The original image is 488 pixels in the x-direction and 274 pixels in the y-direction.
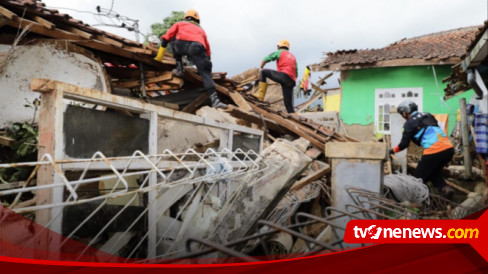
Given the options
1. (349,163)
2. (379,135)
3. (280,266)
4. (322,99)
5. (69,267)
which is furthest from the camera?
(322,99)

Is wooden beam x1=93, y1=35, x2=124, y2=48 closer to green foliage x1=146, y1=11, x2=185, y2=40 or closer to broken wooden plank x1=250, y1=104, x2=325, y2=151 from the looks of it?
green foliage x1=146, y1=11, x2=185, y2=40

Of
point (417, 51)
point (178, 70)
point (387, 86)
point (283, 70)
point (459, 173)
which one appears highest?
point (417, 51)

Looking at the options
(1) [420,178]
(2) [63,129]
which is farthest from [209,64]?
(1) [420,178]

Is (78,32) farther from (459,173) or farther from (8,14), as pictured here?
(459,173)

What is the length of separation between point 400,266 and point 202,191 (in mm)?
1222

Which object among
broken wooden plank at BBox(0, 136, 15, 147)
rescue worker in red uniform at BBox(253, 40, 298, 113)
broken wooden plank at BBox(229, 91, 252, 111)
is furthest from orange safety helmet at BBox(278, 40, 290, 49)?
broken wooden plank at BBox(0, 136, 15, 147)

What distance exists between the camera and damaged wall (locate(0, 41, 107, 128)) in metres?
1.73

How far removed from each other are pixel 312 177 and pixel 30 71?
228cm

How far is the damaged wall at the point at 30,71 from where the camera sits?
1.73m

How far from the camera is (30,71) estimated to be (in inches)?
72.5

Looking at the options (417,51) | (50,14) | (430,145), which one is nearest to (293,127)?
(430,145)

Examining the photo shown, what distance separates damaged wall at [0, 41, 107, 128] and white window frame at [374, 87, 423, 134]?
5117 mm

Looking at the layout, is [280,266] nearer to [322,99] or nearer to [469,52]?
[469,52]

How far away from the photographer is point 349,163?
1730 mm
